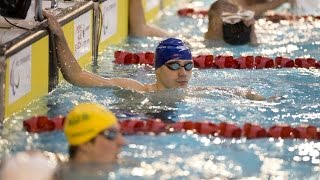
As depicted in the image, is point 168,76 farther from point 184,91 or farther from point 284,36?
point 284,36

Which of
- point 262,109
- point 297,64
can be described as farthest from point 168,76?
point 297,64

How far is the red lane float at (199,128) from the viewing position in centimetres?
572

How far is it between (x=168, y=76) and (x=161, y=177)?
1990 millimetres

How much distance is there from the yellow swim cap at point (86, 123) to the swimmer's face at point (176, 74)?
2237 millimetres

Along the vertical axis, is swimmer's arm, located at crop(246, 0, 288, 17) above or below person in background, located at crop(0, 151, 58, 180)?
below

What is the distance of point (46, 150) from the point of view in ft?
17.5

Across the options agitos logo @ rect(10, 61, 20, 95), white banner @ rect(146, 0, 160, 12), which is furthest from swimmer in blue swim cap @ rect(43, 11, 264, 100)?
white banner @ rect(146, 0, 160, 12)

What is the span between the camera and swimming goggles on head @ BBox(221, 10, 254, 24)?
9.02 metres

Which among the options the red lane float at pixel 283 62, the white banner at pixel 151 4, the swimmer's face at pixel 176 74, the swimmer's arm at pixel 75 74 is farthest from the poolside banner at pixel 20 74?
the white banner at pixel 151 4

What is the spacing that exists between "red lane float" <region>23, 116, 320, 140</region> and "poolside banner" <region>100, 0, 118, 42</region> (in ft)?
9.98

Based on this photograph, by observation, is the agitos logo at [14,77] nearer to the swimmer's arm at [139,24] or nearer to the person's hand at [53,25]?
the person's hand at [53,25]

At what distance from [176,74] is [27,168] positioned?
314 centimetres

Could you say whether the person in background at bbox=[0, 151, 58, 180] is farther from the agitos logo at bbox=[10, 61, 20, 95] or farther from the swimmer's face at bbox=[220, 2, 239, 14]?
the swimmer's face at bbox=[220, 2, 239, 14]

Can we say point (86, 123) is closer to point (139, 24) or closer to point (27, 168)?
point (27, 168)
